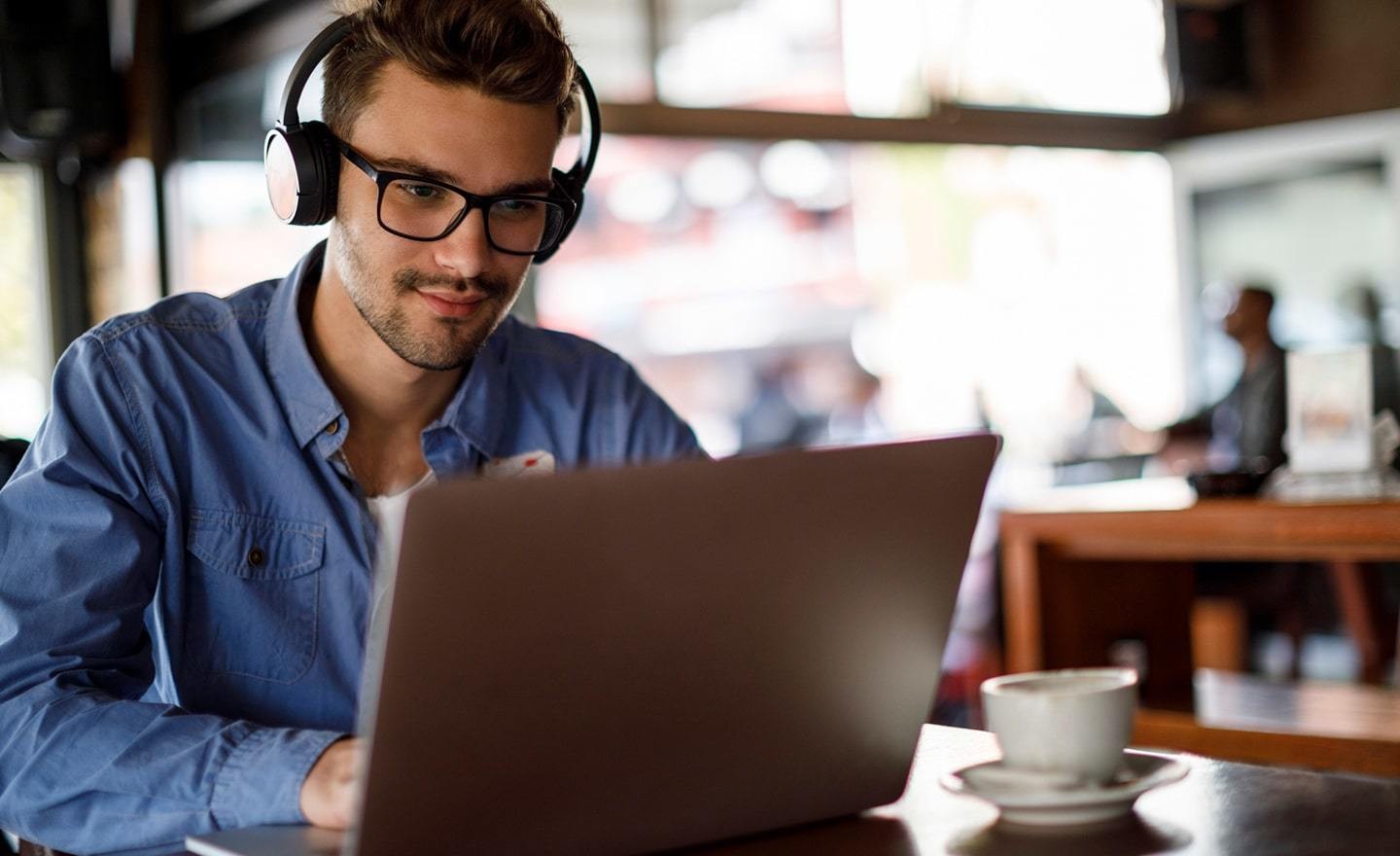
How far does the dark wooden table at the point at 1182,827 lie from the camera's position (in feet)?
2.98

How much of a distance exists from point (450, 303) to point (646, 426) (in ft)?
1.13

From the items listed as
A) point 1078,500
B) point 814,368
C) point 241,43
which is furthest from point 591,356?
point 814,368

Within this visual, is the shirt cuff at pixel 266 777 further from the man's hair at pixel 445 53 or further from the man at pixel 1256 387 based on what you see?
the man at pixel 1256 387

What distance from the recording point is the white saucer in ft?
3.17

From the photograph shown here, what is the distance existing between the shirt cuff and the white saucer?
0.41m

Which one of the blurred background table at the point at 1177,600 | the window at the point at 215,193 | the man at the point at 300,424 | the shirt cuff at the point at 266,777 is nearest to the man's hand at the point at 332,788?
the shirt cuff at the point at 266,777

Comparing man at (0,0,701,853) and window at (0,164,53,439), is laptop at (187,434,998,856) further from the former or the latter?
window at (0,164,53,439)

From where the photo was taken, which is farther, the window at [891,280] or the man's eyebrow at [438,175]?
the window at [891,280]

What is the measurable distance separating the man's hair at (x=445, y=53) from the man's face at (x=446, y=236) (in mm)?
13

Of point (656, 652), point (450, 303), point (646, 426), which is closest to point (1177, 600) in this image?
point (646, 426)

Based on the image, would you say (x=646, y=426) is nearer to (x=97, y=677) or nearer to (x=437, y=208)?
(x=437, y=208)

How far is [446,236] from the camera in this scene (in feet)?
4.75

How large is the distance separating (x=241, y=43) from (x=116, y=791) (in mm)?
3745

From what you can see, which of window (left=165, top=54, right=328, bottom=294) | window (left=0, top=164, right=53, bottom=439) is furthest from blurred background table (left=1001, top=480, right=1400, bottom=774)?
window (left=0, top=164, right=53, bottom=439)
